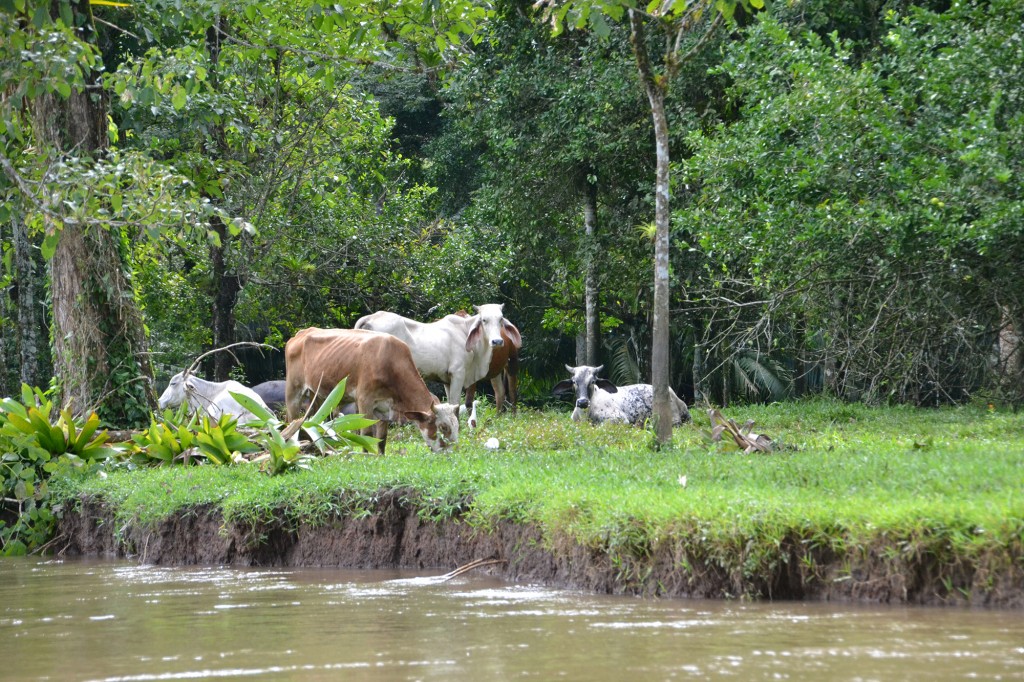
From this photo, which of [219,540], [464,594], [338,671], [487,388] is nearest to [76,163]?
[219,540]

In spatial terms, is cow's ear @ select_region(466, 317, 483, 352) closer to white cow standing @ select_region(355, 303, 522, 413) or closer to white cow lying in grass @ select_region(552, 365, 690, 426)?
white cow standing @ select_region(355, 303, 522, 413)

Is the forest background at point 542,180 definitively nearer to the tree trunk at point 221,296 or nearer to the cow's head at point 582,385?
the tree trunk at point 221,296

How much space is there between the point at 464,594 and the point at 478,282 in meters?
17.1

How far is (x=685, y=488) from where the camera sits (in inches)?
310

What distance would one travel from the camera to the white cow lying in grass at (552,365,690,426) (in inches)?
648

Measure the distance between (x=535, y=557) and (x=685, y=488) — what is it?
107 centimetres

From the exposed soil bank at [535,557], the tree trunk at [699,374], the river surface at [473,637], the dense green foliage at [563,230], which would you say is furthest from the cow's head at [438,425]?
the tree trunk at [699,374]

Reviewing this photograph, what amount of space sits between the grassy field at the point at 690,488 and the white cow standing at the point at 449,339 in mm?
3744

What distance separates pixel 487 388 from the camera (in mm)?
31312

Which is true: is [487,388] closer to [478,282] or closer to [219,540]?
[478,282]

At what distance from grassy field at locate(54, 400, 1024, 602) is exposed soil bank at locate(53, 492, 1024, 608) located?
84 millimetres

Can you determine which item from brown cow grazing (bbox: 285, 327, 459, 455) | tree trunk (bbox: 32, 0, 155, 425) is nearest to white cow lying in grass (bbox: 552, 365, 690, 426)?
brown cow grazing (bbox: 285, 327, 459, 455)

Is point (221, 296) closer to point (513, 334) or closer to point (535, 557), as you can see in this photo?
point (513, 334)

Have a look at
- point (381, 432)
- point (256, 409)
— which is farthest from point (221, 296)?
point (256, 409)
